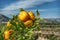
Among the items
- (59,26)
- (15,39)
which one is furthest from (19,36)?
(59,26)

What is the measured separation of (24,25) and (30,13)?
0.14 meters

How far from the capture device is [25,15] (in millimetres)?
1434

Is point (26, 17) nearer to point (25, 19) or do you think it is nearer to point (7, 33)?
point (25, 19)

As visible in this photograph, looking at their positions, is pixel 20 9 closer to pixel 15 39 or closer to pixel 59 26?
pixel 15 39

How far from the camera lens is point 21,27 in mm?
1373

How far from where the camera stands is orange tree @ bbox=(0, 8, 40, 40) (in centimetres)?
135

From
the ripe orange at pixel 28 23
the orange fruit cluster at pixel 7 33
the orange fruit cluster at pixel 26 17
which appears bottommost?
the orange fruit cluster at pixel 7 33

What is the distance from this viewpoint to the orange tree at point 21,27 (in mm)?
1351

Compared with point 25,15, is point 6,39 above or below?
below

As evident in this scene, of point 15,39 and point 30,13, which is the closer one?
point 15,39

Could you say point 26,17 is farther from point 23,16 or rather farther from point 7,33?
point 7,33

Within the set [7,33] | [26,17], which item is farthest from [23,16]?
[7,33]

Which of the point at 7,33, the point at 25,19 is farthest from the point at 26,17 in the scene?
the point at 7,33

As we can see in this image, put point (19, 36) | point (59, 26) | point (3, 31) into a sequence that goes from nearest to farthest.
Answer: point (19, 36), point (3, 31), point (59, 26)
